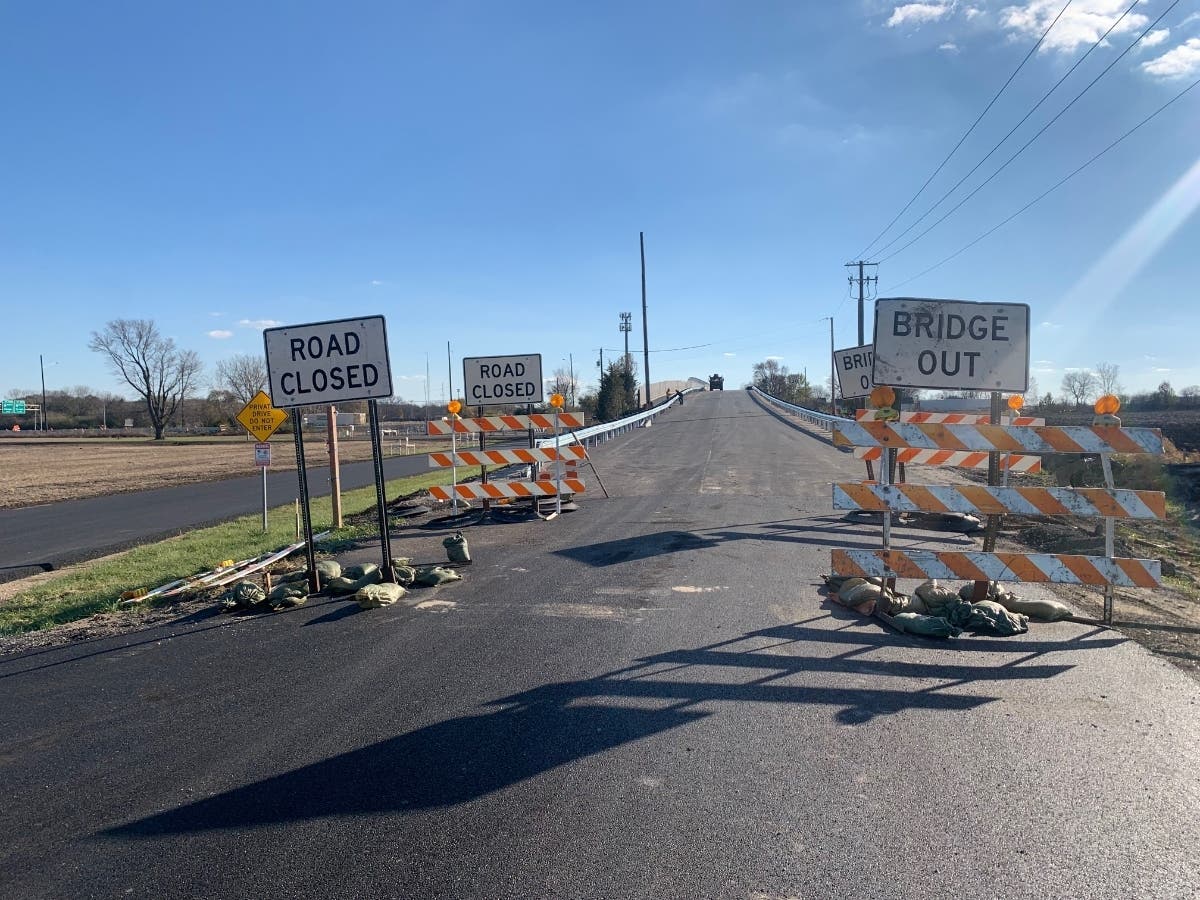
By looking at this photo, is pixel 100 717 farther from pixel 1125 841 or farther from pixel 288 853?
pixel 1125 841

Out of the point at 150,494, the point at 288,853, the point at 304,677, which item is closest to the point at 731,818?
the point at 288,853

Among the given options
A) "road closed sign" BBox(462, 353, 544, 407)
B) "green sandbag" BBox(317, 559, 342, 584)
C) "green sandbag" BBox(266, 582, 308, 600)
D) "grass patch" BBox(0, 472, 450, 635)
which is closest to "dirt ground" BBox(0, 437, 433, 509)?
"grass patch" BBox(0, 472, 450, 635)

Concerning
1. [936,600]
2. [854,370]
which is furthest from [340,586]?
[854,370]

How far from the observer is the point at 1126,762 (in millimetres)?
4207

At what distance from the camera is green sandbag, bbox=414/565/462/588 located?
8.65m

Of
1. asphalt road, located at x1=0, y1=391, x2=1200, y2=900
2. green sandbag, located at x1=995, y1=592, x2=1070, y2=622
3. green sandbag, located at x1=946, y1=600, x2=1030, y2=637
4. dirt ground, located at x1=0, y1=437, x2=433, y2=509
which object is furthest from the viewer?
dirt ground, located at x1=0, y1=437, x2=433, y2=509

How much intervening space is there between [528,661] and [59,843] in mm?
3008

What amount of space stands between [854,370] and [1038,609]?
7359 millimetres

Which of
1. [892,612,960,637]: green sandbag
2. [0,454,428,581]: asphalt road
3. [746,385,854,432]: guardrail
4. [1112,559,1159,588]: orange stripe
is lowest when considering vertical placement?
[0,454,428,581]: asphalt road

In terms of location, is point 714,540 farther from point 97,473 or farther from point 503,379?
point 97,473

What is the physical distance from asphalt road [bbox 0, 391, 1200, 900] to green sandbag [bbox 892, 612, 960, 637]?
0.10m

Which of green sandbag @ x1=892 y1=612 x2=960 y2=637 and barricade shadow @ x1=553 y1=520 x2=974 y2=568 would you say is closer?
green sandbag @ x1=892 y1=612 x2=960 y2=637

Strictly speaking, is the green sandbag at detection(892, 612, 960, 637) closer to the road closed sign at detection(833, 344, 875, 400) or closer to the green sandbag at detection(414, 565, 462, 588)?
the green sandbag at detection(414, 565, 462, 588)

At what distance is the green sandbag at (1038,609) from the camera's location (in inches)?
270
